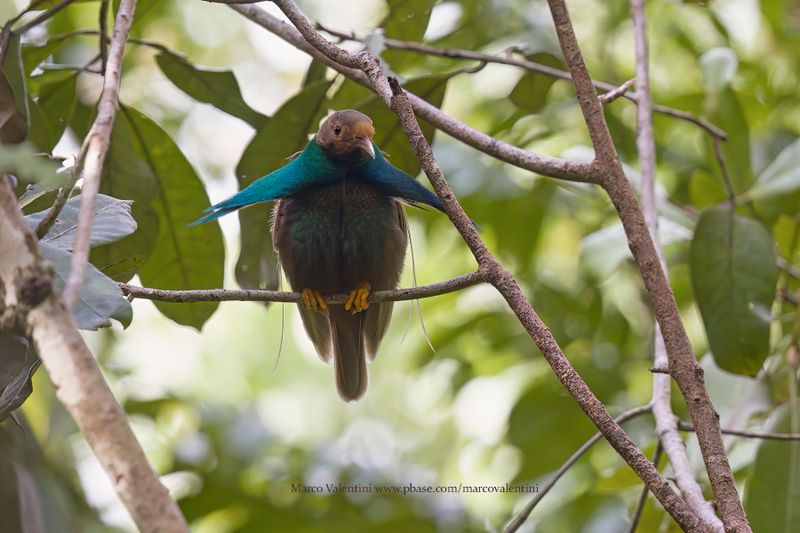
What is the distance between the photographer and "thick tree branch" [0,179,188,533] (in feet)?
4.14

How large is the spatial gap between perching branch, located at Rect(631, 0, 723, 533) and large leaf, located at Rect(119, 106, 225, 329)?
157 cm

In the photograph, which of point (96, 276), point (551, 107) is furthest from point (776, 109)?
point (96, 276)

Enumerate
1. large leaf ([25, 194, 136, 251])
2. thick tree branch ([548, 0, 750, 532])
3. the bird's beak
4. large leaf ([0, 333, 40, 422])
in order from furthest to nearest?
the bird's beak, large leaf ([25, 194, 136, 251]), large leaf ([0, 333, 40, 422]), thick tree branch ([548, 0, 750, 532])

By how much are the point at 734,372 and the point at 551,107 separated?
2774 mm

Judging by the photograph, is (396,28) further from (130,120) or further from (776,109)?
(776,109)

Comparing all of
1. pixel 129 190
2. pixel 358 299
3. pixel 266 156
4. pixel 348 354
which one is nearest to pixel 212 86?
pixel 266 156

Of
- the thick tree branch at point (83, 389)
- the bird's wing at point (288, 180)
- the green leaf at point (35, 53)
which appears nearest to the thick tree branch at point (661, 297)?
the bird's wing at point (288, 180)

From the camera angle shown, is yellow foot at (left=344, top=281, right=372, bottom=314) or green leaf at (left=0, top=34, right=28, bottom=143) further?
yellow foot at (left=344, top=281, right=372, bottom=314)

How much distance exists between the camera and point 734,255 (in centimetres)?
331

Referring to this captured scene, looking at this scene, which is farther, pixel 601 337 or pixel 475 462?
pixel 475 462

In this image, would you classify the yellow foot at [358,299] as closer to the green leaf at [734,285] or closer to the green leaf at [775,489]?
the green leaf at [734,285]

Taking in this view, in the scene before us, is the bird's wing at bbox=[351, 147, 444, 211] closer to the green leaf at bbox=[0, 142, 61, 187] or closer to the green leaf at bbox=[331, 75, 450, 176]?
the green leaf at bbox=[331, 75, 450, 176]

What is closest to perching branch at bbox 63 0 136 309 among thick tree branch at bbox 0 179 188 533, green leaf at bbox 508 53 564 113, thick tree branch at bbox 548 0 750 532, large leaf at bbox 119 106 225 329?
thick tree branch at bbox 0 179 188 533

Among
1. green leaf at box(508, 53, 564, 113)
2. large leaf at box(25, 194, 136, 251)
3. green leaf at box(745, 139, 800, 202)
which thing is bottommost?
green leaf at box(745, 139, 800, 202)
